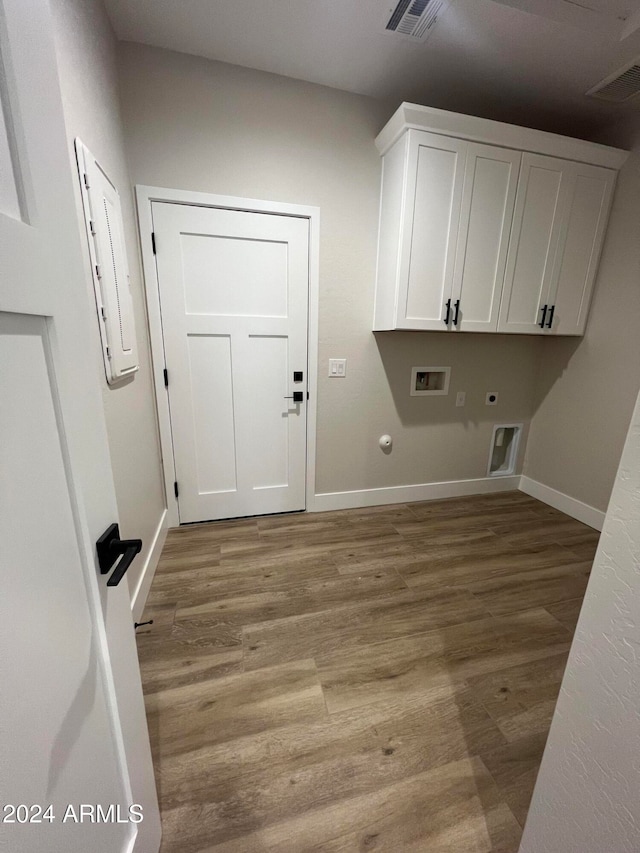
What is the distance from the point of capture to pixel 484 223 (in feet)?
6.66

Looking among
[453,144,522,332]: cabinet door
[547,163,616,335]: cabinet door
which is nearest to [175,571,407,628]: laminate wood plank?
[453,144,522,332]: cabinet door

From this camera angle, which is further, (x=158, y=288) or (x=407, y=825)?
(x=158, y=288)

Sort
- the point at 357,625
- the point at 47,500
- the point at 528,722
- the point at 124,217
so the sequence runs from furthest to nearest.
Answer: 1. the point at 124,217
2. the point at 357,625
3. the point at 528,722
4. the point at 47,500

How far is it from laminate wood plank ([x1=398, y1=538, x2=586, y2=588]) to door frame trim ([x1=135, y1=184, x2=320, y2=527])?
41.1 inches

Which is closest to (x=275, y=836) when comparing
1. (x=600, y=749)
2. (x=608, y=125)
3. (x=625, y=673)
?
(x=600, y=749)

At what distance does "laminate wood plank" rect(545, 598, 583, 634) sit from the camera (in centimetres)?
160

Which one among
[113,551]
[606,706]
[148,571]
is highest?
[113,551]

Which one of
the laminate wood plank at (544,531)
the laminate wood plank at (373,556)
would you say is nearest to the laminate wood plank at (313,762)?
the laminate wood plank at (373,556)

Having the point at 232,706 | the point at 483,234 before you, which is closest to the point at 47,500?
the point at 232,706

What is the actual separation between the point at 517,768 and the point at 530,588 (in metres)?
0.97

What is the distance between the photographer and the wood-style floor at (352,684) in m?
0.93

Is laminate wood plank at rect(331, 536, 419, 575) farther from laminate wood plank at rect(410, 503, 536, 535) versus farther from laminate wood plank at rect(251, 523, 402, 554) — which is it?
laminate wood plank at rect(410, 503, 536, 535)

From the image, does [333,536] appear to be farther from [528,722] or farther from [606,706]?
[606,706]

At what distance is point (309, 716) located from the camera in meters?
1.17
